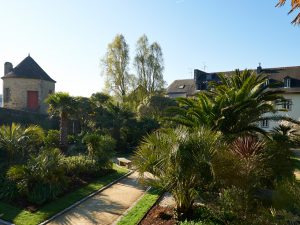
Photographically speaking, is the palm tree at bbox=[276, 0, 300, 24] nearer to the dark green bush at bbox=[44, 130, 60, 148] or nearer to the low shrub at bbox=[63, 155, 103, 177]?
the low shrub at bbox=[63, 155, 103, 177]

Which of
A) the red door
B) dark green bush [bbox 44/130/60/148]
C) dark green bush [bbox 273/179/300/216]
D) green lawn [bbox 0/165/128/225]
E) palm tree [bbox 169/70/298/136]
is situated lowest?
green lawn [bbox 0/165/128/225]

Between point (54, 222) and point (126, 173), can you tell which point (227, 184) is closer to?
point (54, 222)

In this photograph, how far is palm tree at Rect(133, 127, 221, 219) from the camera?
864cm

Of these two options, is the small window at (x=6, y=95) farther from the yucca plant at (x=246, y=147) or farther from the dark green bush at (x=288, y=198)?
the dark green bush at (x=288, y=198)

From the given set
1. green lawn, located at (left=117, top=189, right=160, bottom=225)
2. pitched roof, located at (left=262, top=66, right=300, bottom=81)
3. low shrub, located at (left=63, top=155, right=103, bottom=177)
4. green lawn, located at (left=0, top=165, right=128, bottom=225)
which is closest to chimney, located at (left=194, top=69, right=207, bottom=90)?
pitched roof, located at (left=262, top=66, right=300, bottom=81)

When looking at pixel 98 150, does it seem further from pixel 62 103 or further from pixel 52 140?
pixel 52 140

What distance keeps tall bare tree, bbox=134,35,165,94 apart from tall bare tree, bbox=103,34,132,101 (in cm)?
178

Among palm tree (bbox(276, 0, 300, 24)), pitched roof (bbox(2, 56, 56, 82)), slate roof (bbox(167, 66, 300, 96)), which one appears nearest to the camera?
palm tree (bbox(276, 0, 300, 24))

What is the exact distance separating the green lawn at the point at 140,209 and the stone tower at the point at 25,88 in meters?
21.6

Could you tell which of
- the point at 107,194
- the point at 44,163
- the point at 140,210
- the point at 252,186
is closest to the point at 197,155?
the point at 252,186

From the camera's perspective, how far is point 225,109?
506 inches

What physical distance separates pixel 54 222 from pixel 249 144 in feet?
22.7

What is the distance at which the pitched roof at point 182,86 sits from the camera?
151 feet

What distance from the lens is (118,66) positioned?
39.2 m
